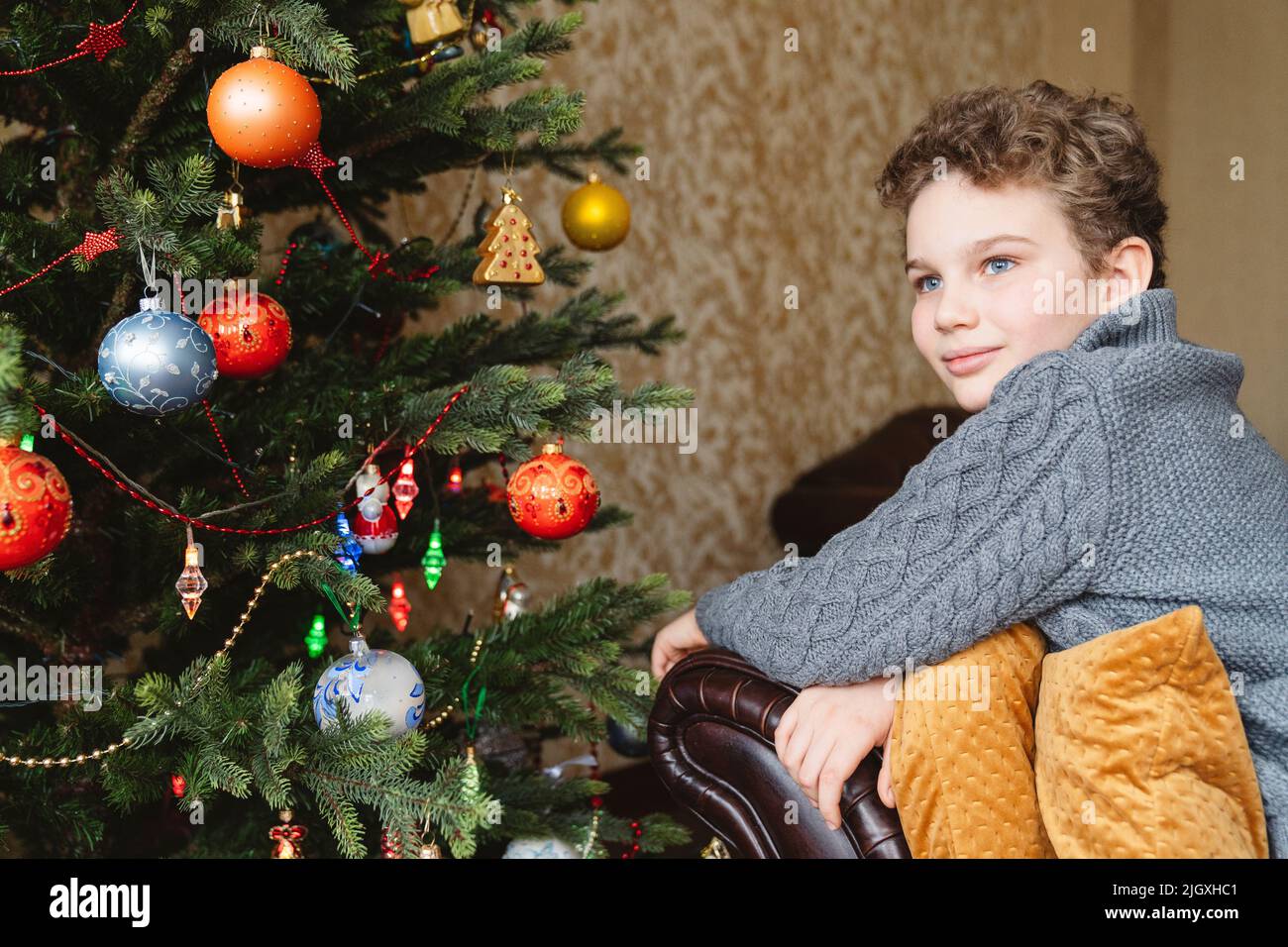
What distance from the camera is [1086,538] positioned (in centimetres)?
84

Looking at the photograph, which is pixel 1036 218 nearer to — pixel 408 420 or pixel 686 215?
pixel 408 420

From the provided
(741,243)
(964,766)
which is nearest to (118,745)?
(964,766)

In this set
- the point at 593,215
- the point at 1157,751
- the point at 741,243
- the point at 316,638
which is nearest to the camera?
the point at 1157,751

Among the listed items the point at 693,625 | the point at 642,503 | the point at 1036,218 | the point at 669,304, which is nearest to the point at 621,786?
the point at 642,503

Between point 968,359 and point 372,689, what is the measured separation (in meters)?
0.69

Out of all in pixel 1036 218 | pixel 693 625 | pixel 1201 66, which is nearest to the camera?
pixel 1036 218

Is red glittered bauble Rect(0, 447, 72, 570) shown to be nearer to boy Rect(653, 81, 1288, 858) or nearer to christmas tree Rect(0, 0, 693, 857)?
christmas tree Rect(0, 0, 693, 857)

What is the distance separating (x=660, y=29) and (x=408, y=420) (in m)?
1.81

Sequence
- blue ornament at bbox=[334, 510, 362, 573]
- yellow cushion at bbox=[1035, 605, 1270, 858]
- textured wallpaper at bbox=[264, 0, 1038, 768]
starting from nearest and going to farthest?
yellow cushion at bbox=[1035, 605, 1270, 858] < blue ornament at bbox=[334, 510, 362, 573] < textured wallpaper at bbox=[264, 0, 1038, 768]

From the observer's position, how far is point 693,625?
118cm

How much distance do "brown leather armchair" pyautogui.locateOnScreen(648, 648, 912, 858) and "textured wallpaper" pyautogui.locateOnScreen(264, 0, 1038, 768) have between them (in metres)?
1.15

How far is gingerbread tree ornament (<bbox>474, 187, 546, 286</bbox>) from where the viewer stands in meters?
1.24

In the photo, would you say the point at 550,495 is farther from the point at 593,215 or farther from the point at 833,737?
the point at 593,215

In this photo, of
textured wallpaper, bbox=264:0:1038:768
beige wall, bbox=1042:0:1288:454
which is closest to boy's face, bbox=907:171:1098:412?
textured wallpaper, bbox=264:0:1038:768
